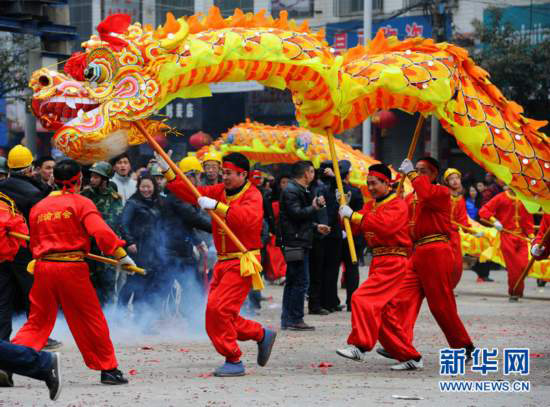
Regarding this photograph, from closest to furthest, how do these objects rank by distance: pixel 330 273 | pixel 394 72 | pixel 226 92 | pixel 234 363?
1. pixel 234 363
2. pixel 394 72
3. pixel 330 273
4. pixel 226 92

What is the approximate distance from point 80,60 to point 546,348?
484 centimetres

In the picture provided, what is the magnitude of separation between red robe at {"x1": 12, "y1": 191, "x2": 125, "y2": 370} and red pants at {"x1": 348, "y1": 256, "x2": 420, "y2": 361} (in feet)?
6.54

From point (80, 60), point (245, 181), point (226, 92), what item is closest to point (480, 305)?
point (245, 181)

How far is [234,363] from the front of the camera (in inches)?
328

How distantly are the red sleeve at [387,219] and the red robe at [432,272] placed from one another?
200 millimetres

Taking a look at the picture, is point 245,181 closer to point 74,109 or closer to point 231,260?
point 231,260

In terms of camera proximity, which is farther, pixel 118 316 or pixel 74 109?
pixel 118 316

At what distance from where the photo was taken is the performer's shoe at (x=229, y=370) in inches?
325

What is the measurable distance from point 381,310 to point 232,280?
3.95 feet

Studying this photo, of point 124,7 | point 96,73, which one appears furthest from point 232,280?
point 124,7

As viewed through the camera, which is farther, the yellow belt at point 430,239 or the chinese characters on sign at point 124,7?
the chinese characters on sign at point 124,7

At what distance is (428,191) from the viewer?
28.8 ft

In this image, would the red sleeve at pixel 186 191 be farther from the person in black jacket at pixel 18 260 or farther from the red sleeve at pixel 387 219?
the person in black jacket at pixel 18 260

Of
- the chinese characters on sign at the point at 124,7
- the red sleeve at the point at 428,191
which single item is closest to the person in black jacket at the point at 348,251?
the red sleeve at the point at 428,191
